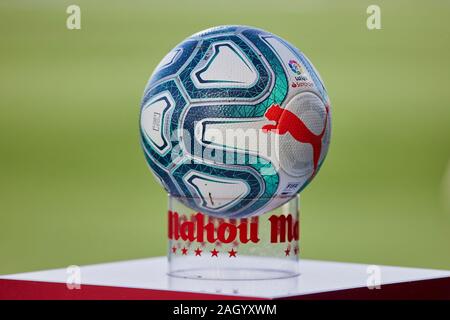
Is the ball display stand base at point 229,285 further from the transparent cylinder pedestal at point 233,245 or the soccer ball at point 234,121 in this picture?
the soccer ball at point 234,121

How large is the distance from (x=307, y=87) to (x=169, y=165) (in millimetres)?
574

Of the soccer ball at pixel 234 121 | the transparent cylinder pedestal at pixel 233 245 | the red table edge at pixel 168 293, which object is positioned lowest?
the red table edge at pixel 168 293

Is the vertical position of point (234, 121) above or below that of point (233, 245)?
above

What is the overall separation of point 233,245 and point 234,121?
526 mm

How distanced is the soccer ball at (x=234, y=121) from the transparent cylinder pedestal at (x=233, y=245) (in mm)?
68

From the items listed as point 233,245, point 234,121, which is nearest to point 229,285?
point 233,245

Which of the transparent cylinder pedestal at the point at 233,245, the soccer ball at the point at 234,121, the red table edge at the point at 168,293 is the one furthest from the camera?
the transparent cylinder pedestal at the point at 233,245

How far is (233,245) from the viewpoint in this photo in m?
3.70

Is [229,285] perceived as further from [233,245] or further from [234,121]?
[234,121]

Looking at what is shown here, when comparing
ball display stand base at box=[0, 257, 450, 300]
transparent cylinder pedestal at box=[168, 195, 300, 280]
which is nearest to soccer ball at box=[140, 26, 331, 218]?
transparent cylinder pedestal at box=[168, 195, 300, 280]

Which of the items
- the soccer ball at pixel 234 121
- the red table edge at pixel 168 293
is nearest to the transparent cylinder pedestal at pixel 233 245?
the soccer ball at pixel 234 121

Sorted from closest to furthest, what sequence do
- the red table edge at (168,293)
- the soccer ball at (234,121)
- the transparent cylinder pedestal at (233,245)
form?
the red table edge at (168,293) → the soccer ball at (234,121) → the transparent cylinder pedestal at (233,245)

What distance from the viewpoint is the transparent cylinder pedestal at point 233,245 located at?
3.70 m
